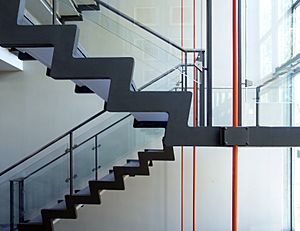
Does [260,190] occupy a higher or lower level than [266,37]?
lower

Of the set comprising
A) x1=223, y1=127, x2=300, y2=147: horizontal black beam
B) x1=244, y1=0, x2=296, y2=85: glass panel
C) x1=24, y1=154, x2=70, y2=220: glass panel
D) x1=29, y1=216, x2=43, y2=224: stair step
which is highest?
x1=244, y1=0, x2=296, y2=85: glass panel

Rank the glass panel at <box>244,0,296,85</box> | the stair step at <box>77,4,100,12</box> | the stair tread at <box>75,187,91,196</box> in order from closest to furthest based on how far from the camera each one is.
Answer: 1. the glass panel at <box>244,0,296,85</box>
2. the stair step at <box>77,4,100,12</box>
3. the stair tread at <box>75,187,91,196</box>

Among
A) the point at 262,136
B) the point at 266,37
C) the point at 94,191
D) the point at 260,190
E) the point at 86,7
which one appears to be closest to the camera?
the point at 262,136

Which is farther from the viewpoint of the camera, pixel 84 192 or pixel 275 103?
pixel 84 192

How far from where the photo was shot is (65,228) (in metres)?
6.21

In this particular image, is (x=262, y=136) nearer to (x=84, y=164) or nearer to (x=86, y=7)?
(x=86, y=7)

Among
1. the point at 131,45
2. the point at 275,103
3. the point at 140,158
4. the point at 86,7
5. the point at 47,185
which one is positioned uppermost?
the point at 86,7

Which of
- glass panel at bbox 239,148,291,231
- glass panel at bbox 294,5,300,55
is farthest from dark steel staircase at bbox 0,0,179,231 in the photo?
glass panel at bbox 239,148,291,231

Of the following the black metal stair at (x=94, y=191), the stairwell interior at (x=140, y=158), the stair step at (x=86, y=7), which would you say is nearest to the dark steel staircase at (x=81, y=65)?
the stairwell interior at (x=140, y=158)

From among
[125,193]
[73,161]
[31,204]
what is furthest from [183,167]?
[31,204]

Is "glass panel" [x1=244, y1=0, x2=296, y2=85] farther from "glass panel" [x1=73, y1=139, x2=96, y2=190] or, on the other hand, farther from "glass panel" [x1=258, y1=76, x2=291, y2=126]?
"glass panel" [x1=73, y1=139, x2=96, y2=190]

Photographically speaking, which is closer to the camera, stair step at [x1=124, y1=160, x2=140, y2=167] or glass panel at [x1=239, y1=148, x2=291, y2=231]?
stair step at [x1=124, y1=160, x2=140, y2=167]

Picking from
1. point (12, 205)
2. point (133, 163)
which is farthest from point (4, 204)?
point (133, 163)

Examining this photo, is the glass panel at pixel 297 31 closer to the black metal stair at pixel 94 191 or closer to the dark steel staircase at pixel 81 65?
the dark steel staircase at pixel 81 65
